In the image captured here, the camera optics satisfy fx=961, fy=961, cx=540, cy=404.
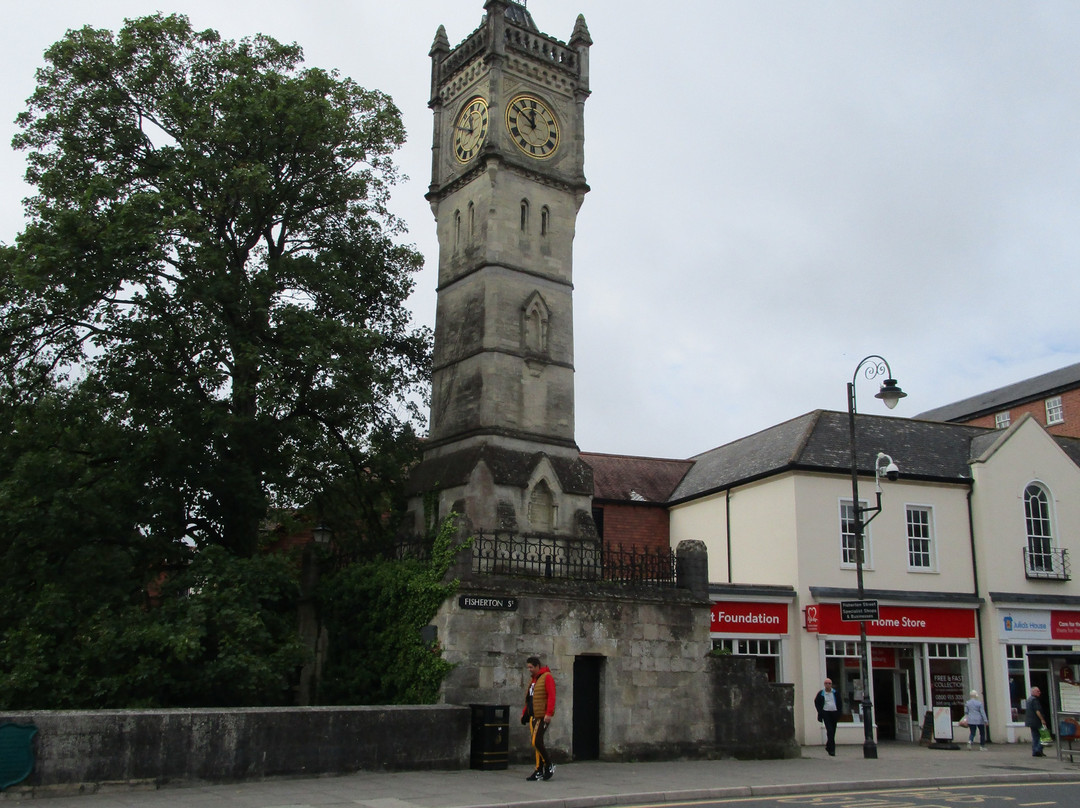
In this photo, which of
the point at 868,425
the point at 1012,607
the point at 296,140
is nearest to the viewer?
the point at 296,140

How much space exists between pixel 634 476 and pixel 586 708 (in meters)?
15.4

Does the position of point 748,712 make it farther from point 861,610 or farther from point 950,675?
point 950,675

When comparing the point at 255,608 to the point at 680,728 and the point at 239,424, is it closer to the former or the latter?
the point at 239,424

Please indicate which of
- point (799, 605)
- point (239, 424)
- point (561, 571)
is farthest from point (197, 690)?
point (799, 605)

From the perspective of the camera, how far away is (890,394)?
1870 cm

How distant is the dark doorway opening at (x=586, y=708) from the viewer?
1738 centimetres

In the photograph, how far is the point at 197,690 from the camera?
17.2 m

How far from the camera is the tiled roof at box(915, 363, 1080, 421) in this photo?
1651 inches

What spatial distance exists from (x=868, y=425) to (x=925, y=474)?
2.57 meters

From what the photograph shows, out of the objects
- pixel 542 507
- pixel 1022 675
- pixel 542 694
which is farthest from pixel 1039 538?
pixel 542 694

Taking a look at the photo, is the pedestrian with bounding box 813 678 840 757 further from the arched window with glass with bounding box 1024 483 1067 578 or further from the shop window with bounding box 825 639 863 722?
the arched window with glass with bounding box 1024 483 1067 578

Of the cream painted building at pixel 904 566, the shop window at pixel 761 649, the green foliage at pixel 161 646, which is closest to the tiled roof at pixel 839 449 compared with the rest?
the cream painted building at pixel 904 566

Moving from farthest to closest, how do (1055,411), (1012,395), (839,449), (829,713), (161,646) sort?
(1012,395) → (1055,411) → (839,449) → (829,713) → (161,646)

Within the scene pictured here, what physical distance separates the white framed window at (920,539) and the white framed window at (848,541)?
1386 millimetres
